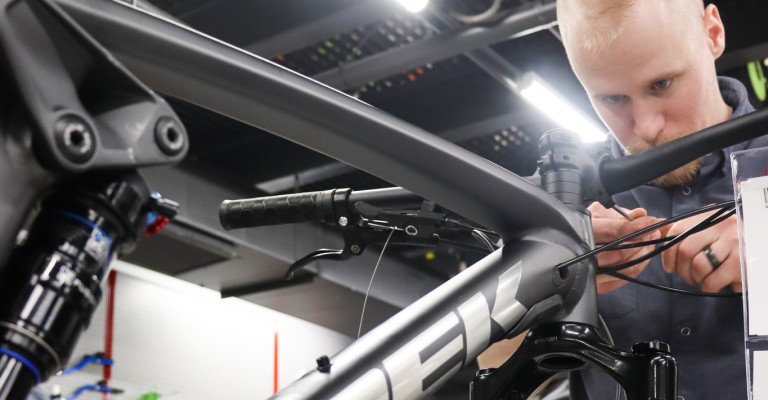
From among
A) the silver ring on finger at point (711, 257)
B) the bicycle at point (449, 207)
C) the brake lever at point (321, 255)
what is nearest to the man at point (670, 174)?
the silver ring on finger at point (711, 257)

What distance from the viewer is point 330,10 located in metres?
3.57

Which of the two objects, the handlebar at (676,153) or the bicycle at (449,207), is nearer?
the bicycle at (449,207)

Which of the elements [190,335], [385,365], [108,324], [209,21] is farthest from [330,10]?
[385,365]

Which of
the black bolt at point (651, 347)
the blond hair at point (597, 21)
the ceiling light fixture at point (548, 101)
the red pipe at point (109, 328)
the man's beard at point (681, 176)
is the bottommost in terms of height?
the black bolt at point (651, 347)

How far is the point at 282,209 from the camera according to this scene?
0.89 m

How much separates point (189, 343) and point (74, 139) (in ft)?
17.3

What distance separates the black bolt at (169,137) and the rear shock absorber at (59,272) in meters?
0.02

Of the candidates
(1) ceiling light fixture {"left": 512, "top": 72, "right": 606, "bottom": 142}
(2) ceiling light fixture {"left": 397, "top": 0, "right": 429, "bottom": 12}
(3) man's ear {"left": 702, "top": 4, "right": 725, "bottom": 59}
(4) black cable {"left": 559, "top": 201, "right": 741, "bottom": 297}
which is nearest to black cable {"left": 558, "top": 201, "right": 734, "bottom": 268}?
(4) black cable {"left": 559, "top": 201, "right": 741, "bottom": 297}

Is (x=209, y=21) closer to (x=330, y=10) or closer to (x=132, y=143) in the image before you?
(x=330, y=10)

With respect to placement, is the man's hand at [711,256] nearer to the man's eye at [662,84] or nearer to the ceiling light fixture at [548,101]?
the man's eye at [662,84]

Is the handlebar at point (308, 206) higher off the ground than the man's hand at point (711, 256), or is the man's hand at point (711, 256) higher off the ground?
the man's hand at point (711, 256)

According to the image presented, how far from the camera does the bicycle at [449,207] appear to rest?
1.70 feet

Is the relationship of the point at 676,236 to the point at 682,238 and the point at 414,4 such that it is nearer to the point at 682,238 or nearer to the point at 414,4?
the point at 682,238

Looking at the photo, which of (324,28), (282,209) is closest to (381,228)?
(282,209)
